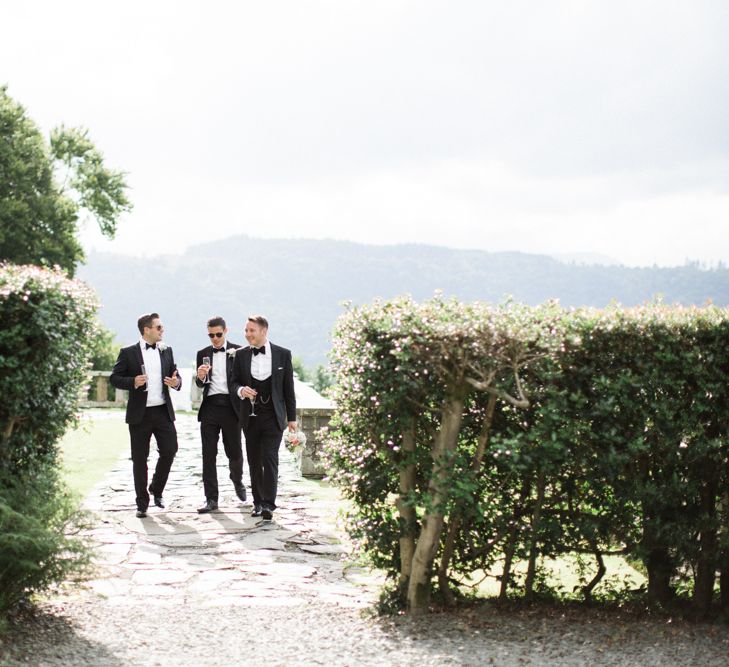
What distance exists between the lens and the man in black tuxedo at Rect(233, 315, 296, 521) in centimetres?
922

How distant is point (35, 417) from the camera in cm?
591

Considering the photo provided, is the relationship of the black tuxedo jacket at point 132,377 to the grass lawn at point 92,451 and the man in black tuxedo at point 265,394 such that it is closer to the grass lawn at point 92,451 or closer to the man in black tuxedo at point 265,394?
the man in black tuxedo at point 265,394

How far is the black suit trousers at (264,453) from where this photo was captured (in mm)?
9219

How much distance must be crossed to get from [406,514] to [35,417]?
2.53 meters

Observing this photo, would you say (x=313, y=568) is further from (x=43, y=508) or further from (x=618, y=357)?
(x=618, y=357)

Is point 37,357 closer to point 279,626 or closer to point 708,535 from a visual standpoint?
point 279,626

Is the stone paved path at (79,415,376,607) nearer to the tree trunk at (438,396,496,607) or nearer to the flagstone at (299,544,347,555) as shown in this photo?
the flagstone at (299,544,347,555)

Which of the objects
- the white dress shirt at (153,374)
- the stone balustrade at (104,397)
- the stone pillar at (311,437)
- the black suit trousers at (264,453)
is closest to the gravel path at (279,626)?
the black suit trousers at (264,453)

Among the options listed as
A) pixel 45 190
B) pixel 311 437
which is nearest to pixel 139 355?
pixel 311 437

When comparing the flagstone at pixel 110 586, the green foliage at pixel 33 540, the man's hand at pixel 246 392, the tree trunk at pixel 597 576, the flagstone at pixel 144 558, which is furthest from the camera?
the man's hand at pixel 246 392

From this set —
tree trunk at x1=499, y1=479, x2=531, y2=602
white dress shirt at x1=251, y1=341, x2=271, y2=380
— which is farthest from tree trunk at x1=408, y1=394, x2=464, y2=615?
white dress shirt at x1=251, y1=341, x2=271, y2=380

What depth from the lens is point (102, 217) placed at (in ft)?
136

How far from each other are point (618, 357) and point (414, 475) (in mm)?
1533

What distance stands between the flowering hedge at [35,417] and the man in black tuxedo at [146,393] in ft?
9.93
